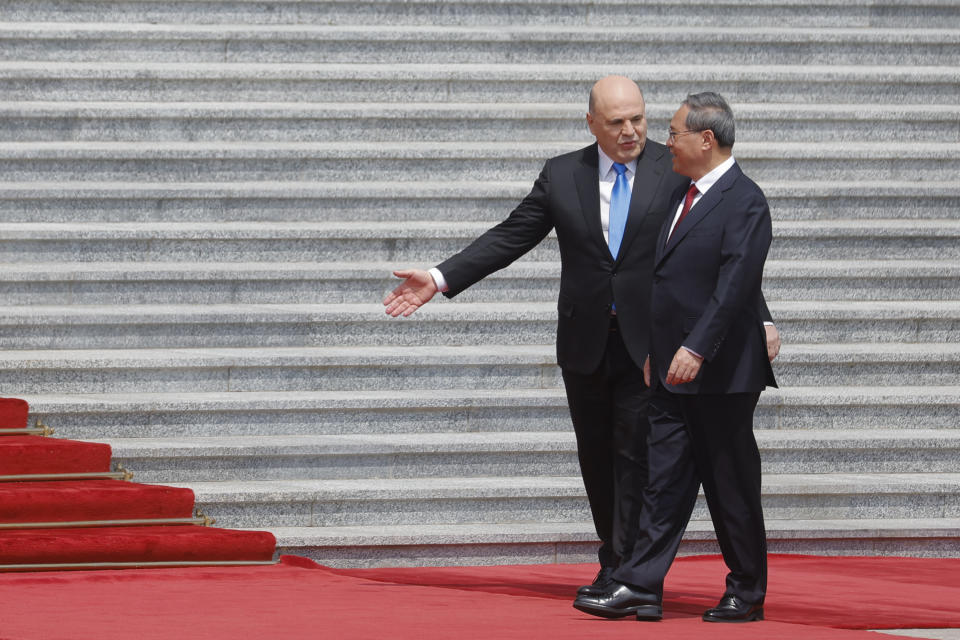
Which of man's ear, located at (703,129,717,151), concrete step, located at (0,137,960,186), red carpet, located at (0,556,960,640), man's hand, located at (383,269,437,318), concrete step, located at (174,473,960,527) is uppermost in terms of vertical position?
concrete step, located at (0,137,960,186)

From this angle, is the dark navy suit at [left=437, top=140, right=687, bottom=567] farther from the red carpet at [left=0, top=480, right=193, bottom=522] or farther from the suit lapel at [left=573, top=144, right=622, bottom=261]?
the red carpet at [left=0, top=480, right=193, bottom=522]

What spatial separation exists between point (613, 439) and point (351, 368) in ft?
5.33

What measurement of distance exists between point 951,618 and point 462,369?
208cm

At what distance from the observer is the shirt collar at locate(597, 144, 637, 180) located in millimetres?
3586

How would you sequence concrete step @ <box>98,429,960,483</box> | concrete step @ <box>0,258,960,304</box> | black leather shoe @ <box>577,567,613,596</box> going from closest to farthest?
black leather shoe @ <box>577,567,613,596</box> < concrete step @ <box>98,429,960,483</box> < concrete step @ <box>0,258,960,304</box>

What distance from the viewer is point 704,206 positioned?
129 inches

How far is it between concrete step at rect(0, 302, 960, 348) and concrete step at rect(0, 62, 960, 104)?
111 centimetres

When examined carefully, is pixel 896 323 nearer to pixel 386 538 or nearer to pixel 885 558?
pixel 885 558

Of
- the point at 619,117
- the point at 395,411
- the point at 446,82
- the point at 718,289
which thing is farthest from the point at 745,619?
the point at 446,82

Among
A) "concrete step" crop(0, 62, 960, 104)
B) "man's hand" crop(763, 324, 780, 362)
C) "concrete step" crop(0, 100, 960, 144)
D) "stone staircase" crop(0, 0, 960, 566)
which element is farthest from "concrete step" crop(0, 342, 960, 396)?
"man's hand" crop(763, 324, 780, 362)

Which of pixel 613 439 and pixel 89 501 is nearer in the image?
pixel 613 439

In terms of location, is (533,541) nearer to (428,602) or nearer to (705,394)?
(428,602)

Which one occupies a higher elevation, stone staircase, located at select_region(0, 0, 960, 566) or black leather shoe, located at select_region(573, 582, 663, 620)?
stone staircase, located at select_region(0, 0, 960, 566)

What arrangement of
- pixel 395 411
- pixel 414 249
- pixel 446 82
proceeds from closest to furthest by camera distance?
pixel 395 411, pixel 414 249, pixel 446 82
